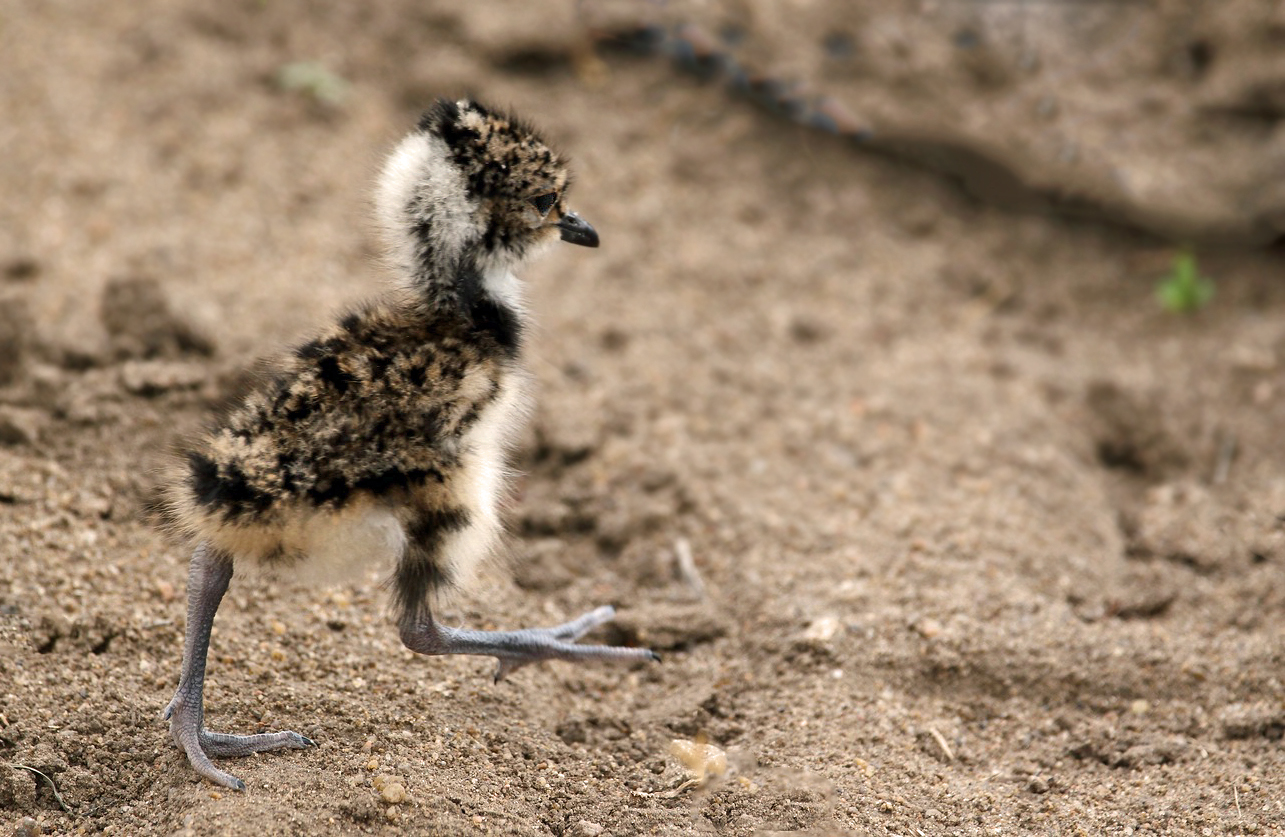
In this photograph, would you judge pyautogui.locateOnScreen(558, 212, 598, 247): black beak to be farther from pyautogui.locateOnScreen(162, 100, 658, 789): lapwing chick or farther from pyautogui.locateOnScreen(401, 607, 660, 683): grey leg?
pyautogui.locateOnScreen(401, 607, 660, 683): grey leg

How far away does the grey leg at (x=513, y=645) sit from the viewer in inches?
123

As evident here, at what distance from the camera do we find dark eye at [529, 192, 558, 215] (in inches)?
132

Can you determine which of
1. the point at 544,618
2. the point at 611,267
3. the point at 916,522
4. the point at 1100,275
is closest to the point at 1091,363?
the point at 1100,275

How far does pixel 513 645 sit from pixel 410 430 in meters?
0.70

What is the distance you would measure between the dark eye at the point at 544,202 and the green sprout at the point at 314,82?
2925 millimetres

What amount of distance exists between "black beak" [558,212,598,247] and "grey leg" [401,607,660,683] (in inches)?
43.2

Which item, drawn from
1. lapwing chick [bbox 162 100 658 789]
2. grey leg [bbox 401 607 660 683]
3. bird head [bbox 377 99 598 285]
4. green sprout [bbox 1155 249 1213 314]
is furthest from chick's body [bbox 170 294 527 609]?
green sprout [bbox 1155 249 1213 314]

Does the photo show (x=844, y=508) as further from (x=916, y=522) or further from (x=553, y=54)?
(x=553, y=54)

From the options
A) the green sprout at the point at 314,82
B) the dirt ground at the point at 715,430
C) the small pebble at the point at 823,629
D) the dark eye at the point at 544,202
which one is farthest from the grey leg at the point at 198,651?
the green sprout at the point at 314,82

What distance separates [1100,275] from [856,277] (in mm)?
1131

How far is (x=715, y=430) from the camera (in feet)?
15.5

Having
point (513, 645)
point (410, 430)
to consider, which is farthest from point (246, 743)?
point (410, 430)

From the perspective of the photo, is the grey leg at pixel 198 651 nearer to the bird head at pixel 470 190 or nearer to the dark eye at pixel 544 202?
the bird head at pixel 470 190

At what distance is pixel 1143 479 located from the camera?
4652 mm
